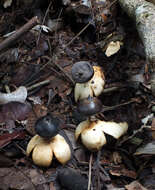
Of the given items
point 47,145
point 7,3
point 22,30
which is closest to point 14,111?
point 47,145

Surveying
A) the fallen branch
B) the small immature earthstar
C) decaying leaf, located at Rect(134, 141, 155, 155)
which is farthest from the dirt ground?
the fallen branch

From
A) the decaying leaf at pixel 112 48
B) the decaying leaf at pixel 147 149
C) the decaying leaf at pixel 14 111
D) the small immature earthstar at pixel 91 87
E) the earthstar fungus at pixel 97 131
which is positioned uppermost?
the decaying leaf at pixel 112 48

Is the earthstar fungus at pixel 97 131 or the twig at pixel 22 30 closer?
the earthstar fungus at pixel 97 131

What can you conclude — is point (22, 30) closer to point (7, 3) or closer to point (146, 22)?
point (146, 22)

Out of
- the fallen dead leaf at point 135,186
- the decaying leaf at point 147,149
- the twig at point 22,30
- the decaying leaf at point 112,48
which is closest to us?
the fallen dead leaf at point 135,186

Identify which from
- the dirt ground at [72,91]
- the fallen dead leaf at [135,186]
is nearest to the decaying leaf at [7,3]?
the dirt ground at [72,91]

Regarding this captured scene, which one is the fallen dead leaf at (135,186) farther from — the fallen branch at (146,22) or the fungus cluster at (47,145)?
the fallen branch at (146,22)

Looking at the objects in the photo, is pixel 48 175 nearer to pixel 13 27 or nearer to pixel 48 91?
pixel 48 91
